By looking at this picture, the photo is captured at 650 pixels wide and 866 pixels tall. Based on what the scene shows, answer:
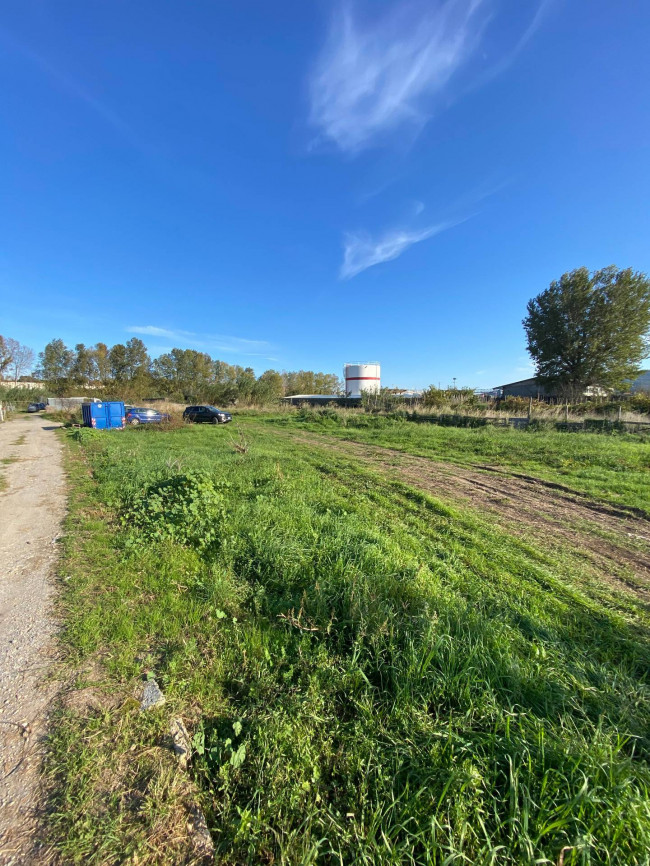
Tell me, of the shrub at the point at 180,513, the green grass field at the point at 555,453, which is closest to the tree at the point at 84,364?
the green grass field at the point at 555,453

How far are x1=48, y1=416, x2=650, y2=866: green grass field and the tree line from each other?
3841 cm

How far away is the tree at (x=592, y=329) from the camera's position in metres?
29.2

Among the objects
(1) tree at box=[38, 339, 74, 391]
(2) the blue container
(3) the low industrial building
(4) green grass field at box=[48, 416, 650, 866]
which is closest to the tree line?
(1) tree at box=[38, 339, 74, 391]

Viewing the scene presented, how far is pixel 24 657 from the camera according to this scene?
2.46m

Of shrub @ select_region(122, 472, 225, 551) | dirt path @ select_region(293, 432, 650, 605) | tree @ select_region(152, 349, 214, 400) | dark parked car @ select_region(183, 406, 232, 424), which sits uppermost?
tree @ select_region(152, 349, 214, 400)

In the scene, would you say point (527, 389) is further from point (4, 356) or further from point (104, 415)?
point (4, 356)

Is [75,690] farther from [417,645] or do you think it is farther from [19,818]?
[417,645]

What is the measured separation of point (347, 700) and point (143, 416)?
81.6 ft

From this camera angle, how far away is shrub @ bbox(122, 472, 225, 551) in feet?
14.4

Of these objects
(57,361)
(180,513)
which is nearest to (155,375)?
(57,361)

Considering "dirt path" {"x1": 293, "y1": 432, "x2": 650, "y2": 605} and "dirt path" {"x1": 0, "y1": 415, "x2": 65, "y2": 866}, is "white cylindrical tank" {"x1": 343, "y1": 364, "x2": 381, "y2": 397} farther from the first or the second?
"dirt path" {"x1": 0, "y1": 415, "x2": 65, "y2": 866}

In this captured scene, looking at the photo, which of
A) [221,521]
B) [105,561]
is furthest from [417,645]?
[105,561]

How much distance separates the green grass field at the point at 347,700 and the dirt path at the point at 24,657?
11cm

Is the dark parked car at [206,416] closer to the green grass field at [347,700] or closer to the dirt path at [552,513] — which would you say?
the dirt path at [552,513]
